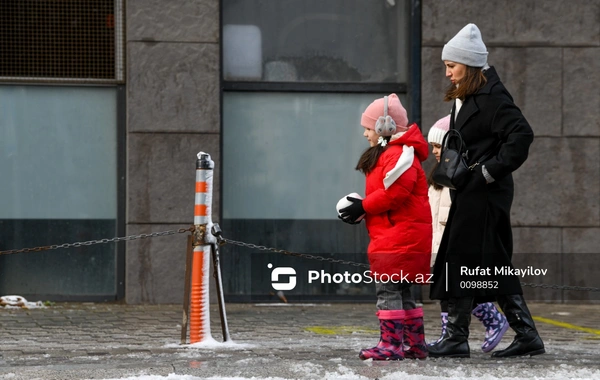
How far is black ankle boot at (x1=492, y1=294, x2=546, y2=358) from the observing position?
637 centimetres

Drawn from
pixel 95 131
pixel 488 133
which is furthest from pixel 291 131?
pixel 488 133

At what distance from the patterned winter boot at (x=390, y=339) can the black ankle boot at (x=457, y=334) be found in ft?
0.93

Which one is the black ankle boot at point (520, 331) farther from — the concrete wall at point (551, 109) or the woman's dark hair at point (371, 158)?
the concrete wall at point (551, 109)

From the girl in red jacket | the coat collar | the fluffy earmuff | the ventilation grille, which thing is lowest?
the girl in red jacket

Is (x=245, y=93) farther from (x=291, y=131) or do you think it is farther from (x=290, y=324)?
(x=290, y=324)

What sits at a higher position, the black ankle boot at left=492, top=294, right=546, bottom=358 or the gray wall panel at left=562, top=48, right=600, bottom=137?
the gray wall panel at left=562, top=48, right=600, bottom=137

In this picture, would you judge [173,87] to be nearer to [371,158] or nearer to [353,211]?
[371,158]

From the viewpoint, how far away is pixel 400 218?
20.1 ft

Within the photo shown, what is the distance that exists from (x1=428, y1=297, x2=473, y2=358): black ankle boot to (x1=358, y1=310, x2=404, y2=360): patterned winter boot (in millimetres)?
284

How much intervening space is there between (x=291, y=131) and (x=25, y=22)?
2.79 meters

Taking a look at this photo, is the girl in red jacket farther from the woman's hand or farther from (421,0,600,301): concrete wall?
(421,0,600,301): concrete wall

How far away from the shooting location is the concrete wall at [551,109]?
10992mm

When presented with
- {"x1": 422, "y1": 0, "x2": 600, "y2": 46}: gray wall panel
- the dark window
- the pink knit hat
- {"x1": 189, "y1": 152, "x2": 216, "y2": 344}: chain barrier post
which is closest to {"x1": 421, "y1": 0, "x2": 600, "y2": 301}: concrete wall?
{"x1": 422, "y1": 0, "x2": 600, "y2": 46}: gray wall panel

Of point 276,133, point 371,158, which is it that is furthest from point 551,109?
point 371,158
